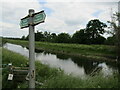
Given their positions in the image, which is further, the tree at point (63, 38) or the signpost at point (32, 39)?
the tree at point (63, 38)

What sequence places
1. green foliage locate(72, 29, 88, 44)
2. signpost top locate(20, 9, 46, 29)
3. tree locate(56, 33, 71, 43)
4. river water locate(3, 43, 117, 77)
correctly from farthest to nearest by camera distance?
tree locate(56, 33, 71, 43) → green foliage locate(72, 29, 88, 44) → river water locate(3, 43, 117, 77) → signpost top locate(20, 9, 46, 29)

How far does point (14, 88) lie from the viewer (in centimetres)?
438

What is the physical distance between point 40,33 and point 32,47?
69.9 meters

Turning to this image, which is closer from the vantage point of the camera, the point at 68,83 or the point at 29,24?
the point at 29,24

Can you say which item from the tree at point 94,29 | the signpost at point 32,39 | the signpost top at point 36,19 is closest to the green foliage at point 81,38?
the tree at point 94,29

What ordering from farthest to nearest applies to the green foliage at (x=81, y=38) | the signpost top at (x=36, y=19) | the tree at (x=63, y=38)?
the tree at (x=63, y=38) → the green foliage at (x=81, y=38) → the signpost top at (x=36, y=19)

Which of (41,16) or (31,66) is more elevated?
(41,16)

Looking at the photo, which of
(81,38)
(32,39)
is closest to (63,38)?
(81,38)

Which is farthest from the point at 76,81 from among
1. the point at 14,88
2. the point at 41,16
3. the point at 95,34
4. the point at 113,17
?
the point at 95,34

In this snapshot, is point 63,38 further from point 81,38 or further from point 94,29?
point 94,29

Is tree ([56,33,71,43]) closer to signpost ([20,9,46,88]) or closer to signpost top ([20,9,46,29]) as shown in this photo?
signpost top ([20,9,46,29])

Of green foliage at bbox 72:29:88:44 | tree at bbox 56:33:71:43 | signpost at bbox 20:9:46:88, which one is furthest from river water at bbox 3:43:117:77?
tree at bbox 56:33:71:43

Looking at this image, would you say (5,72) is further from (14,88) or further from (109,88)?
(109,88)

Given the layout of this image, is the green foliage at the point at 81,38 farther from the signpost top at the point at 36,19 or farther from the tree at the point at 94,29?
the signpost top at the point at 36,19
